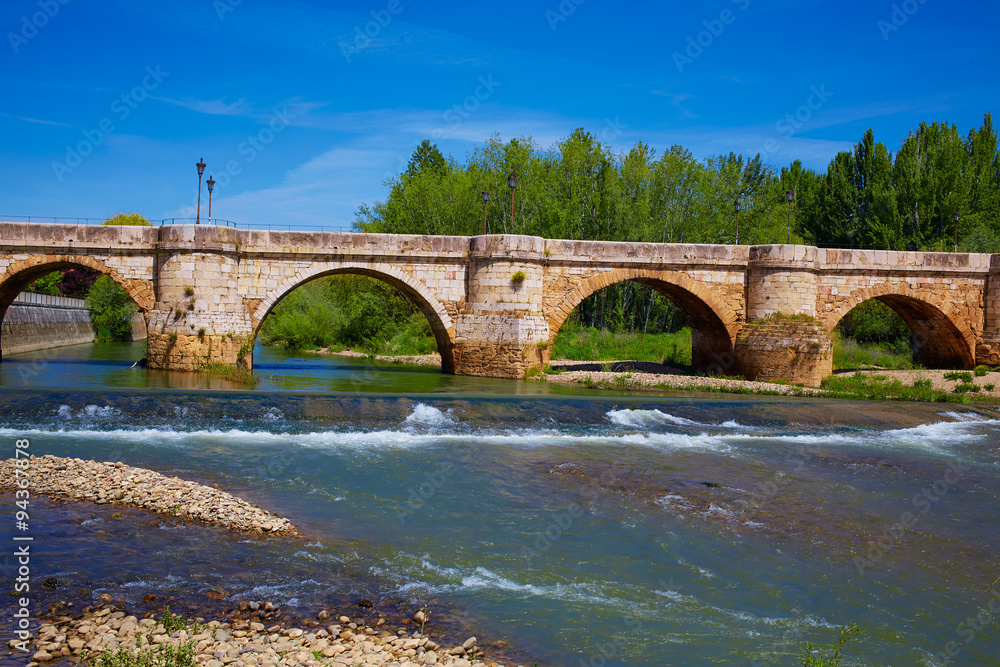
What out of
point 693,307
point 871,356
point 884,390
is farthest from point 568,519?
point 871,356

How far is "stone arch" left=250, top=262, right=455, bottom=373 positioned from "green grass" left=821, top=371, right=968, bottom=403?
11.4m

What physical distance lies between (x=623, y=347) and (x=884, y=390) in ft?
37.9

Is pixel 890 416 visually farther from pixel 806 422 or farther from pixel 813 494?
pixel 813 494

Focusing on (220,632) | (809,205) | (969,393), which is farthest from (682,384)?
(809,205)

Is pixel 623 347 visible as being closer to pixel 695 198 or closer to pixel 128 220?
pixel 695 198

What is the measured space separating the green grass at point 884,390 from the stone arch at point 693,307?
3.34 meters

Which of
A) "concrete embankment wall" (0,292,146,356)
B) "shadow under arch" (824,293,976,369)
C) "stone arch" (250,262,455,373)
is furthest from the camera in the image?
"concrete embankment wall" (0,292,146,356)

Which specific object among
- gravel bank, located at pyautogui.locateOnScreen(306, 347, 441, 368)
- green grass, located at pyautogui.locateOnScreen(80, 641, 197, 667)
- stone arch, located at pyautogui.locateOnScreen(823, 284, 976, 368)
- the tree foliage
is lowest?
green grass, located at pyautogui.locateOnScreen(80, 641, 197, 667)

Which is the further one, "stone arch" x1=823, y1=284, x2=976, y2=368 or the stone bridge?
"stone arch" x1=823, y1=284, x2=976, y2=368

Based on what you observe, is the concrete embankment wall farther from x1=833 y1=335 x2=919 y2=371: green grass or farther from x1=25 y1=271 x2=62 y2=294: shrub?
x1=833 y1=335 x2=919 y2=371: green grass

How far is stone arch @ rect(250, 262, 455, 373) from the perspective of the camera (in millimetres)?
22875

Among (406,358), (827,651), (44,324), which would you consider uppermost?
(44,324)

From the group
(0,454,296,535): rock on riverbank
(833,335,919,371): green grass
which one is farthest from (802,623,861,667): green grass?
(833,335,919,371): green grass

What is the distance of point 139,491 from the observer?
9.61 metres
